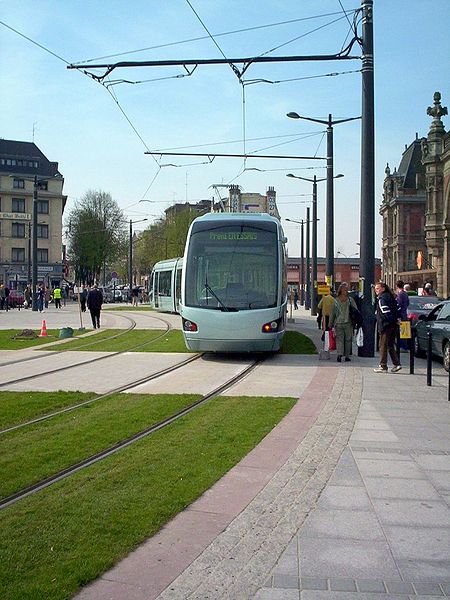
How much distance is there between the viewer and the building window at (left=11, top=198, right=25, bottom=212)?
3255 inches

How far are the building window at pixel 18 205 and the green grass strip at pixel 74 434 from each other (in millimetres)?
74888

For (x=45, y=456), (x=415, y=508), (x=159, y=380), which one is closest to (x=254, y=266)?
(x=159, y=380)

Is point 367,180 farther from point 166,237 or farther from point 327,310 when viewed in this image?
point 166,237

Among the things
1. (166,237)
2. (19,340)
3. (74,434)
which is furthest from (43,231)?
(74,434)

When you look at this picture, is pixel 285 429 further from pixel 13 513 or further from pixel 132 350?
pixel 132 350

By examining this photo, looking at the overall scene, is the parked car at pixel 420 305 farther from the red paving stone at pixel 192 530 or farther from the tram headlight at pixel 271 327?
the red paving stone at pixel 192 530

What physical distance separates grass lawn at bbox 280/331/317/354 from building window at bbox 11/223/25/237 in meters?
64.7

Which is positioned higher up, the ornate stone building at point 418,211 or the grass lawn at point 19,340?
the ornate stone building at point 418,211

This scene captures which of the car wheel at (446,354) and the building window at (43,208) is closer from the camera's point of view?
the car wheel at (446,354)

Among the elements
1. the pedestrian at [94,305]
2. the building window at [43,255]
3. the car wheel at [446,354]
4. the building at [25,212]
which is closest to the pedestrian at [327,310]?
the car wheel at [446,354]

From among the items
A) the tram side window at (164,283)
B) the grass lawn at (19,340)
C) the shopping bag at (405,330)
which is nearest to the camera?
the shopping bag at (405,330)

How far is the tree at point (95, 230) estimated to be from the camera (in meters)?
90.5

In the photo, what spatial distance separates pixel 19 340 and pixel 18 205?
62.9 metres

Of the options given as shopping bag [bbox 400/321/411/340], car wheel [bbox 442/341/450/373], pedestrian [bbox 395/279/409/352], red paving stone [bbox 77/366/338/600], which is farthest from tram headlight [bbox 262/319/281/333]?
red paving stone [bbox 77/366/338/600]
